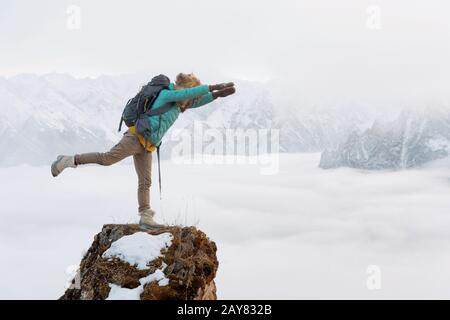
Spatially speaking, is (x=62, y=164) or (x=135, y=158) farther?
(x=135, y=158)

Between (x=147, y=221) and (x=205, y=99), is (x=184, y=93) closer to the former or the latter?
(x=205, y=99)

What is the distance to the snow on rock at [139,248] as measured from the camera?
25.6ft

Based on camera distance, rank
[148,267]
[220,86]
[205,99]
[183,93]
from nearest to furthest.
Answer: [148,267]
[183,93]
[220,86]
[205,99]

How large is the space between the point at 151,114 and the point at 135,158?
Answer: 110 cm

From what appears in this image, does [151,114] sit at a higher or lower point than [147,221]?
higher

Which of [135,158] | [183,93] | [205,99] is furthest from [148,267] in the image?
[205,99]

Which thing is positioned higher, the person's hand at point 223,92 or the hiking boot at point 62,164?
the person's hand at point 223,92

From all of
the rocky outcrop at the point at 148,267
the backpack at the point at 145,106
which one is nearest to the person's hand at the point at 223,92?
the backpack at the point at 145,106

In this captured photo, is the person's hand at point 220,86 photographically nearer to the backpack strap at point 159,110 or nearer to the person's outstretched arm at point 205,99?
the person's outstretched arm at point 205,99

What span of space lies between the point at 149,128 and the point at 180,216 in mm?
1948

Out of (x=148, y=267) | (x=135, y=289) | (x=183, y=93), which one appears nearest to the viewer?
(x=135, y=289)

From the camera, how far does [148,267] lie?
767 cm
